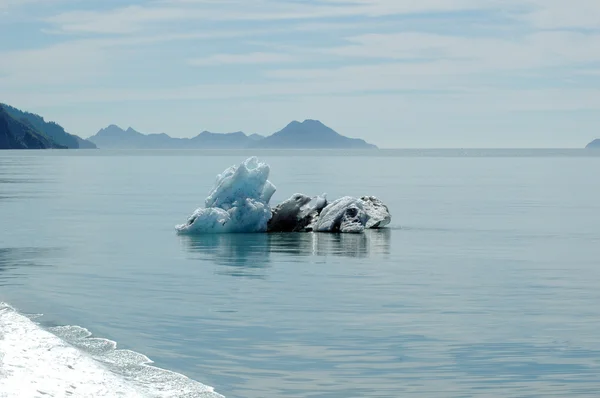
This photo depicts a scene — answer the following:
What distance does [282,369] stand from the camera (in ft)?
41.9

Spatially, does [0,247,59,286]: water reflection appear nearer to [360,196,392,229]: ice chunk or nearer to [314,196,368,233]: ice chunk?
[314,196,368,233]: ice chunk

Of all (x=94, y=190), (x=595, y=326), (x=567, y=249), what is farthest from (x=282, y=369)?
(x=94, y=190)

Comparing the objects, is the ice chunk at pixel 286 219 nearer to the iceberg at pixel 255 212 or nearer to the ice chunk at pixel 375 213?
the iceberg at pixel 255 212

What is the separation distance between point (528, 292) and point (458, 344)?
5796 millimetres

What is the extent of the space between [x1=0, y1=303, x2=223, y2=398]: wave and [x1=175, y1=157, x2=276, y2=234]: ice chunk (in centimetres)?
1819

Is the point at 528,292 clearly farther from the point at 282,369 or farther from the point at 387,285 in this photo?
the point at 282,369

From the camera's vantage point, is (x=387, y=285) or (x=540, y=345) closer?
(x=540, y=345)

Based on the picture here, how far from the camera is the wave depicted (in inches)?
421

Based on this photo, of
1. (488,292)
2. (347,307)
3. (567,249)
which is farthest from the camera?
(567,249)

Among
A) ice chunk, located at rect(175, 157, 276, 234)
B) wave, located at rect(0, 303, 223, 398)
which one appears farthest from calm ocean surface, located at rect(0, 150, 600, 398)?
ice chunk, located at rect(175, 157, 276, 234)

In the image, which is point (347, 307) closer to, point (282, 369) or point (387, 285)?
point (387, 285)

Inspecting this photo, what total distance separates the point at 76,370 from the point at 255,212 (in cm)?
2203

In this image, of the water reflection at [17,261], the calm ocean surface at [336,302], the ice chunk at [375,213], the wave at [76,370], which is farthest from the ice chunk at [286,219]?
the wave at [76,370]

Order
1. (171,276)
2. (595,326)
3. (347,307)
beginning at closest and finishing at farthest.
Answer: (595,326) < (347,307) < (171,276)
